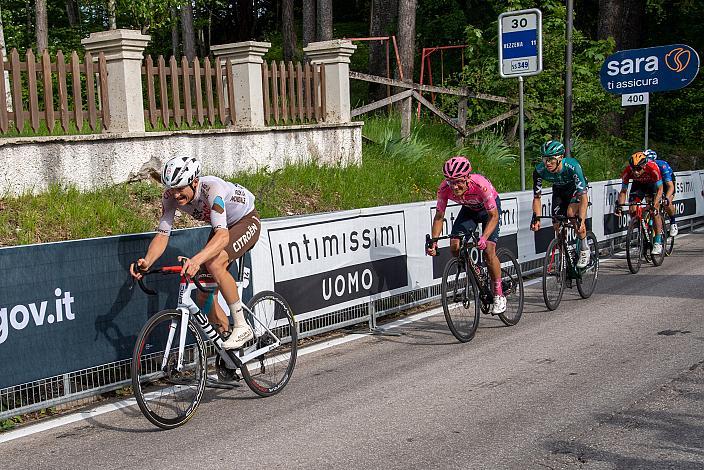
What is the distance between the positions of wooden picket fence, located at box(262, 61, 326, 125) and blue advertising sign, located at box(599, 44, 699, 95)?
8.69 m

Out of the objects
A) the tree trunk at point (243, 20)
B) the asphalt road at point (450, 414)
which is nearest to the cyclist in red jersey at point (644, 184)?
the asphalt road at point (450, 414)

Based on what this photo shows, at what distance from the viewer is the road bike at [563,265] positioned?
34.3 feet

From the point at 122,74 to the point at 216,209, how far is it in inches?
264

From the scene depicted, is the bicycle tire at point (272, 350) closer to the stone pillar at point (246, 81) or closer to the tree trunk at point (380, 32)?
the stone pillar at point (246, 81)

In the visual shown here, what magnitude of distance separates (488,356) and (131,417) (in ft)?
11.0

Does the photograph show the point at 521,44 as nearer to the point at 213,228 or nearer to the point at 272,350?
the point at 272,350

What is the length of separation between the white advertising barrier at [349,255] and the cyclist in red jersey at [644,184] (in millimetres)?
2305

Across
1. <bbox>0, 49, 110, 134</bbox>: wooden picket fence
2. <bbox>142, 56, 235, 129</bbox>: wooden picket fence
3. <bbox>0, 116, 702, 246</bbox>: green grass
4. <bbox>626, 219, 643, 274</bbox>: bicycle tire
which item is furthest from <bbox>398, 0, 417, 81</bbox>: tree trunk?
<bbox>0, 49, 110, 134</bbox>: wooden picket fence

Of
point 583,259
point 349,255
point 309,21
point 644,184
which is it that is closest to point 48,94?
point 349,255

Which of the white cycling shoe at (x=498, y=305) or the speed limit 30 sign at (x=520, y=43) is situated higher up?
the speed limit 30 sign at (x=520, y=43)

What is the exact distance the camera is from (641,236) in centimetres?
1342

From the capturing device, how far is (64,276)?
6.50 meters

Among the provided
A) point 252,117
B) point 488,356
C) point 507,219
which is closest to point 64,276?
point 488,356

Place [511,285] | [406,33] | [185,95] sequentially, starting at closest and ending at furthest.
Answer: [511,285] → [185,95] → [406,33]
